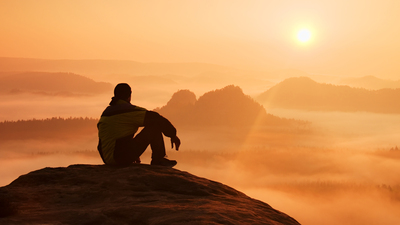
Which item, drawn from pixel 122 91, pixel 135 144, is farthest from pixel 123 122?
pixel 122 91

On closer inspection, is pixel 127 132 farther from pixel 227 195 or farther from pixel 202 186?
pixel 227 195

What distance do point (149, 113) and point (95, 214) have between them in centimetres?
381

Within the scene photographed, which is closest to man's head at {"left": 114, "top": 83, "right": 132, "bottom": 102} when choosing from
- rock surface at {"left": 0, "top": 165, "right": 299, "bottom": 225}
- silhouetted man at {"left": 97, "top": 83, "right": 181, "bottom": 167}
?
silhouetted man at {"left": 97, "top": 83, "right": 181, "bottom": 167}

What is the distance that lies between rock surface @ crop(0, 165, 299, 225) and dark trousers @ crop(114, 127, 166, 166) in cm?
38

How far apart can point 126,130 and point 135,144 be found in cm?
55

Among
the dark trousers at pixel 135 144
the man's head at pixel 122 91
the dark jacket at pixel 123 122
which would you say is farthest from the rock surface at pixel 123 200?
the man's head at pixel 122 91

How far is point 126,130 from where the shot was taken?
33.9ft

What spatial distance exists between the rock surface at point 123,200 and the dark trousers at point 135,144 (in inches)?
14.8

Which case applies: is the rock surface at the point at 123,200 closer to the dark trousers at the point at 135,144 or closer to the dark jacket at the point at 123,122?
the dark trousers at the point at 135,144

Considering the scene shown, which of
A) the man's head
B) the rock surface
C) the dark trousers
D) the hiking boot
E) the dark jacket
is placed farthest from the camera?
the hiking boot

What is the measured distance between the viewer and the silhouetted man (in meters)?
10.2

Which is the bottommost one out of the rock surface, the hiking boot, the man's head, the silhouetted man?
the rock surface

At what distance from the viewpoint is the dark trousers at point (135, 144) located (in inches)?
409

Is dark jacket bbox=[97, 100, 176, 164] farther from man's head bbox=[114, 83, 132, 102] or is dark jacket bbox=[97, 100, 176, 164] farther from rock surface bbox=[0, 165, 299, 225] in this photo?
rock surface bbox=[0, 165, 299, 225]
